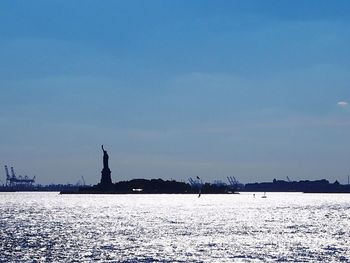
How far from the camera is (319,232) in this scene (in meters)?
113

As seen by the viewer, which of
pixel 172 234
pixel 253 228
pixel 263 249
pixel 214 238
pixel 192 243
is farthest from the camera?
pixel 253 228

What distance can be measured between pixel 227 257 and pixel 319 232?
40.4 m

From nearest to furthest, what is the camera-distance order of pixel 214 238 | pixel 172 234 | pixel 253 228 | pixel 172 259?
1. pixel 172 259
2. pixel 214 238
3. pixel 172 234
4. pixel 253 228

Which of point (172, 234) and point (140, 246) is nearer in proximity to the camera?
point (140, 246)

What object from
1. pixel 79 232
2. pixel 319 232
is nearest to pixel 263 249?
pixel 319 232

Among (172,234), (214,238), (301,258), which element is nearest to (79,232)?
(172,234)

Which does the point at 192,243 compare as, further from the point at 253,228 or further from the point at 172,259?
the point at 253,228

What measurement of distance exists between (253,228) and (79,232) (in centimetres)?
2983

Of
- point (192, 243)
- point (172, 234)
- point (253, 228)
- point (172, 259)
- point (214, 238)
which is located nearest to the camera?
point (172, 259)

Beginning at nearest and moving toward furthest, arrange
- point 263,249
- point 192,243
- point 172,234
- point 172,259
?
point 172,259, point 263,249, point 192,243, point 172,234

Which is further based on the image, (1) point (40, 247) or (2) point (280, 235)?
(2) point (280, 235)

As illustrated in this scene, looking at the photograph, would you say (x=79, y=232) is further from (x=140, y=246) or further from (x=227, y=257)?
(x=227, y=257)

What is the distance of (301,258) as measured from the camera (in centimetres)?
7612

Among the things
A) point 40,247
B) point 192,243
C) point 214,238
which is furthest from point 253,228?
point 40,247
